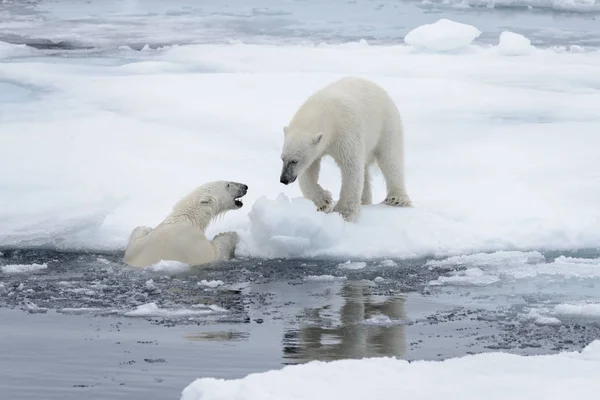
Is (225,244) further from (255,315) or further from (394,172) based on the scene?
(394,172)

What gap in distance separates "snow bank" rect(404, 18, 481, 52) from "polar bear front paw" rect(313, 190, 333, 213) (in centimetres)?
857

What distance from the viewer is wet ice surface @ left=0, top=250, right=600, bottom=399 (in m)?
3.72

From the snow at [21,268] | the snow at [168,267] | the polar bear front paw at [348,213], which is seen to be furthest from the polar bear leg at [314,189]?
the snow at [21,268]

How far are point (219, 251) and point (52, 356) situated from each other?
1939 mm

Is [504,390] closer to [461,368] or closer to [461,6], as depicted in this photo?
[461,368]

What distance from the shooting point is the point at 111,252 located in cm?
587

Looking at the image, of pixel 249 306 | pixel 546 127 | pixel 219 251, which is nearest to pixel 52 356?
pixel 249 306

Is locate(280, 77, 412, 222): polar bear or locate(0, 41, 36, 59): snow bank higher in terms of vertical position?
locate(280, 77, 412, 222): polar bear

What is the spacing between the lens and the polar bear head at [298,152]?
235 inches

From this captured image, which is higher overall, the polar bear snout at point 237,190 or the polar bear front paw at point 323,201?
the polar bear snout at point 237,190

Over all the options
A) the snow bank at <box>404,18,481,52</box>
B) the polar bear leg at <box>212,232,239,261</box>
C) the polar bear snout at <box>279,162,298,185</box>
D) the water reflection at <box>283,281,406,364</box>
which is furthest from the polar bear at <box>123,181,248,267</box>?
the snow bank at <box>404,18,481,52</box>

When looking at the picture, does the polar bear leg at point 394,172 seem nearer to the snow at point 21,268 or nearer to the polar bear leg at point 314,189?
the polar bear leg at point 314,189

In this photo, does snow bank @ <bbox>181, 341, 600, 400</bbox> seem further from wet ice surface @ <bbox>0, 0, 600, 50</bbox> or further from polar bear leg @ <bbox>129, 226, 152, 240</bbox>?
wet ice surface @ <bbox>0, 0, 600, 50</bbox>

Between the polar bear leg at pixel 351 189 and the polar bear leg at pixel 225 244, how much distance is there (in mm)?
717
